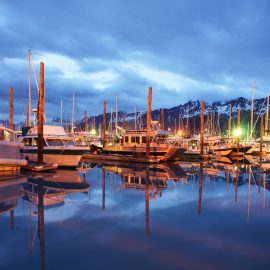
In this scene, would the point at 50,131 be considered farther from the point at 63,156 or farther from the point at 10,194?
the point at 10,194

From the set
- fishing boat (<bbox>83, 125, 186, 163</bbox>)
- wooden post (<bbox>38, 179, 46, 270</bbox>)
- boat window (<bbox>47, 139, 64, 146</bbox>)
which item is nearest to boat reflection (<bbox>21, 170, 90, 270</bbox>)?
wooden post (<bbox>38, 179, 46, 270</bbox>)

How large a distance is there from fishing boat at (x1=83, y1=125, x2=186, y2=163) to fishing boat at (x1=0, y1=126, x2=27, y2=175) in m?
14.6

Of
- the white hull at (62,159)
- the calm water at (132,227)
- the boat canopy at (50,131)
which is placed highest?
the boat canopy at (50,131)

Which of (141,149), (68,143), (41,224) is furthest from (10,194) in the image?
(141,149)

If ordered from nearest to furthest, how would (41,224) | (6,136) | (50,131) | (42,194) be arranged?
1. (41,224)
2. (42,194)
3. (6,136)
4. (50,131)

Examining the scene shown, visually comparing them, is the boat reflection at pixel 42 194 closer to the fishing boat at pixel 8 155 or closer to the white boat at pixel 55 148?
the fishing boat at pixel 8 155

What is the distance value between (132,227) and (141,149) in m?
26.9

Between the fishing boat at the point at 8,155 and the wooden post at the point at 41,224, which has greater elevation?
the fishing boat at the point at 8,155

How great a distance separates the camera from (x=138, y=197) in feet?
48.6

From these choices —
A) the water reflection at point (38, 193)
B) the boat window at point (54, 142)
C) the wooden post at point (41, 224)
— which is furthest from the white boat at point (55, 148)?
the wooden post at point (41, 224)

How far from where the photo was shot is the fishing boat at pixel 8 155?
63.2ft

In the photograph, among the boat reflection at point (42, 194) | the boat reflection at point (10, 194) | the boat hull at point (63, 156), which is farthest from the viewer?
Answer: the boat hull at point (63, 156)

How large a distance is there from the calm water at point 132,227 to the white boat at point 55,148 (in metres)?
8.66

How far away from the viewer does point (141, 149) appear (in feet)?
120
